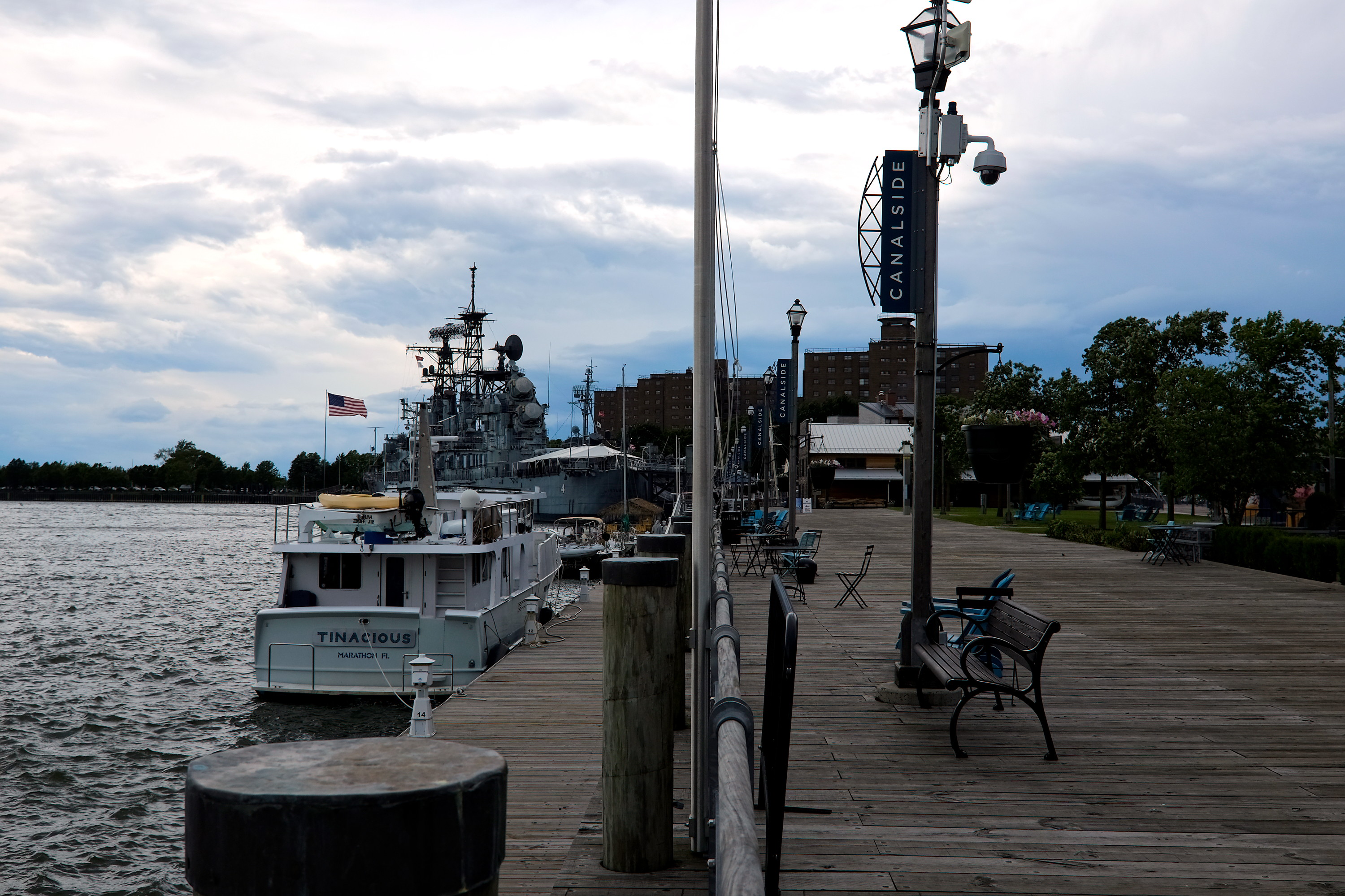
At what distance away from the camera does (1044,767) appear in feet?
22.2

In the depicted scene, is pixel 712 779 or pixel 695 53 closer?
pixel 712 779

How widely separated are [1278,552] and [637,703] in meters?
21.7

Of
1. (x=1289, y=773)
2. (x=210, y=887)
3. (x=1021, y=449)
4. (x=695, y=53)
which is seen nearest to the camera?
(x=210, y=887)

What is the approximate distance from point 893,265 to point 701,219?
4.21 metres

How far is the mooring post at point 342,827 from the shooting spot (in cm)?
128

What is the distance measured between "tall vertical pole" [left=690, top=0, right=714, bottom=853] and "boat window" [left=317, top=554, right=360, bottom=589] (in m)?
15.2

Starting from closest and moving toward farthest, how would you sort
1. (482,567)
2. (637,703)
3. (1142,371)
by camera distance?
(637,703), (482,567), (1142,371)

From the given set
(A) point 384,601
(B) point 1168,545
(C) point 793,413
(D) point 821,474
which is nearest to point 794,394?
(C) point 793,413

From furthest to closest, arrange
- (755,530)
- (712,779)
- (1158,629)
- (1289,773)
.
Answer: (755,530) → (1158,629) → (1289,773) → (712,779)

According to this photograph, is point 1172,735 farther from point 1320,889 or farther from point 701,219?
point 701,219

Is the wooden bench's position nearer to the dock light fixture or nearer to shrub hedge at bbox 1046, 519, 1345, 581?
the dock light fixture

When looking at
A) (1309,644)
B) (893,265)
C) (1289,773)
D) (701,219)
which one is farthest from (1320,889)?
(1309,644)

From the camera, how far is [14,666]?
1007 inches

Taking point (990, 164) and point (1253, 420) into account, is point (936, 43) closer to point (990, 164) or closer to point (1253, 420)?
point (990, 164)
